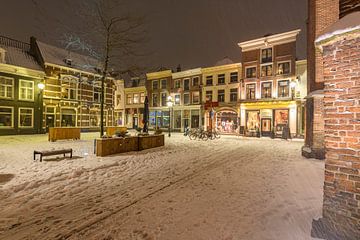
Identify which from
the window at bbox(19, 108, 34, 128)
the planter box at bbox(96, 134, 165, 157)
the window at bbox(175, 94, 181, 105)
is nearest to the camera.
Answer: the planter box at bbox(96, 134, 165, 157)

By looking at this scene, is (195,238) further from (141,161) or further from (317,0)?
(317,0)

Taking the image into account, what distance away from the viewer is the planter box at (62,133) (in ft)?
52.0

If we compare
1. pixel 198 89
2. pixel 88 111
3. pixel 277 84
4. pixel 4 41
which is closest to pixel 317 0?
pixel 277 84

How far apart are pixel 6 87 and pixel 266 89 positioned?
96.3 ft

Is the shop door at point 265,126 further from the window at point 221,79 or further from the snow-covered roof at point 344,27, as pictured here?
the snow-covered roof at point 344,27

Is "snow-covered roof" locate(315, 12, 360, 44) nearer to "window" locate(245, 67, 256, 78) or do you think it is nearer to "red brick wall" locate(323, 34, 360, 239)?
"red brick wall" locate(323, 34, 360, 239)

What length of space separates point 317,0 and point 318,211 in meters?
9.45

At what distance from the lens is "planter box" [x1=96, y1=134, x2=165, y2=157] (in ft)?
31.7

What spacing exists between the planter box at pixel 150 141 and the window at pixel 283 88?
18459 millimetres

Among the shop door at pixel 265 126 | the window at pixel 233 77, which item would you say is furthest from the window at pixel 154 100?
the shop door at pixel 265 126

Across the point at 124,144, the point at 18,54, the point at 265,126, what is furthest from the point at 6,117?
the point at 265,126

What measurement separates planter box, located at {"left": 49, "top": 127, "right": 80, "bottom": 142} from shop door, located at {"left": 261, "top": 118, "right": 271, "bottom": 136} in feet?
69.7

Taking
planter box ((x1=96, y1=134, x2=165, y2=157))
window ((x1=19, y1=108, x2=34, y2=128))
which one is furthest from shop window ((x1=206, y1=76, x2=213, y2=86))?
window ((x1=19, y1=108, x2=34, y2=128))

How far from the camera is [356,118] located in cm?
264
